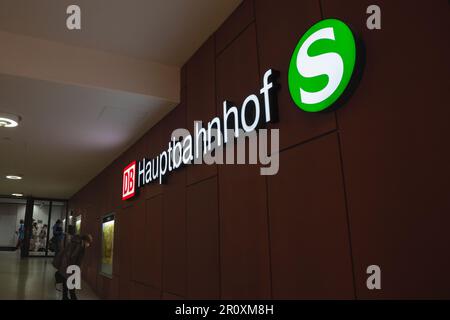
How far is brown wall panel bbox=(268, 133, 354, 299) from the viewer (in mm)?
1889

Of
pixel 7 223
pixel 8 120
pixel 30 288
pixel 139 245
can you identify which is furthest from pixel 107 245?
pixel 7 223

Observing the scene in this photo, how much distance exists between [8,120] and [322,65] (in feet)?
14.5

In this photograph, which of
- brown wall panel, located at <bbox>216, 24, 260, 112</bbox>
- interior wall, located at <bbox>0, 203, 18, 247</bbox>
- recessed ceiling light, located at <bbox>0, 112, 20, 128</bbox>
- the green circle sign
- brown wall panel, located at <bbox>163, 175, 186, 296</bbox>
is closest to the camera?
the green circle sign

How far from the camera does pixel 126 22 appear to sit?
339 cm

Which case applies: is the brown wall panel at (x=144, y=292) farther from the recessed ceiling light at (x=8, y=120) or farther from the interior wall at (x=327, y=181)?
the recessed ceiling light at (x=8, y=120)

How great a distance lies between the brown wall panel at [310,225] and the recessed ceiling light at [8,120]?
393 cm

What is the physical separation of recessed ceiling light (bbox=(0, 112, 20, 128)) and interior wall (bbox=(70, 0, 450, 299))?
256 cm

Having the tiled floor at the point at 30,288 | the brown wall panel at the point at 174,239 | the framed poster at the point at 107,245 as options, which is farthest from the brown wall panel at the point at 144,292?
the tiled floor at the point at 30,288

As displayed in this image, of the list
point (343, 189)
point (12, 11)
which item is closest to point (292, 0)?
point (343, 189)

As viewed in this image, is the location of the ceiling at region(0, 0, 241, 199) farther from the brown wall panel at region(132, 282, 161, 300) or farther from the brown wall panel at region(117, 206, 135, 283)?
the brown wall panel at region(132, 282, 161, 300)

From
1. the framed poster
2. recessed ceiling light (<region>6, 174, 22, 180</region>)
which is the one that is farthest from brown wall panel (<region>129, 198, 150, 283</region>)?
recessed ceiling light (<region>6, 174, 22, 180</region>)

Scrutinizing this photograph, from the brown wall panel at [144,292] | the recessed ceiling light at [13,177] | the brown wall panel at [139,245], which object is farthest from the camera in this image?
the recessed ceiling light at [13,177]

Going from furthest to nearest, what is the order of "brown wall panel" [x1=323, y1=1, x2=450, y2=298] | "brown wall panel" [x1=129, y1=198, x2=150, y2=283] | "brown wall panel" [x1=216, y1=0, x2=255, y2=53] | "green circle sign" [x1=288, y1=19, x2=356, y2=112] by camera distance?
"brown wall panel" [x1=129, y1=198, x2=150, y2=283], "brown wall panel" [x1=216, y1=0, x2=255, y2=53], "green circle sign" [x1=288, y1=19, x2=356, y2=112], "brown wall panel" [x1=323, y1=1, x2=450, y2=298]

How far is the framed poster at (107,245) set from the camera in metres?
6.74
